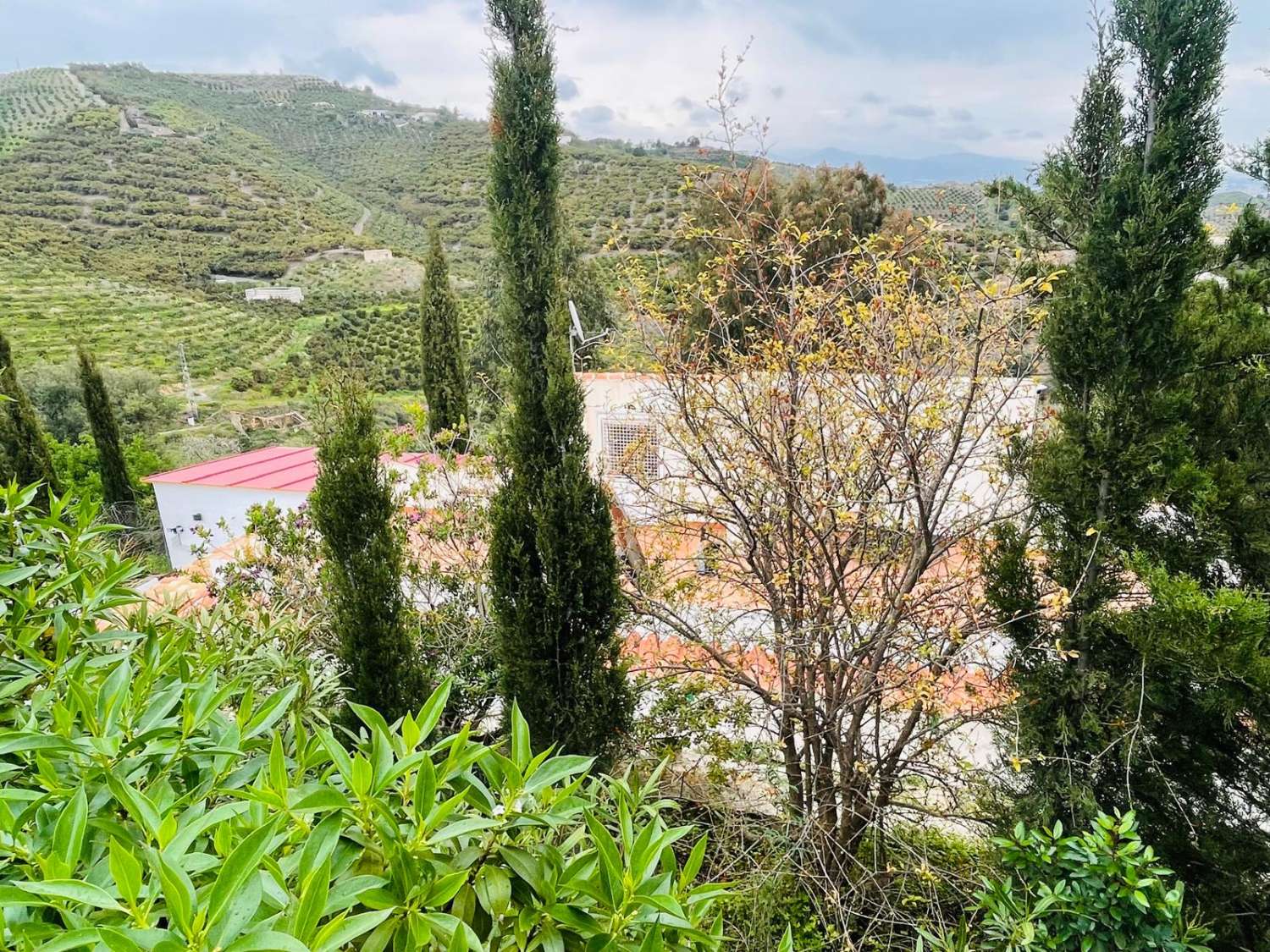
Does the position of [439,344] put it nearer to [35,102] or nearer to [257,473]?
[257,473]

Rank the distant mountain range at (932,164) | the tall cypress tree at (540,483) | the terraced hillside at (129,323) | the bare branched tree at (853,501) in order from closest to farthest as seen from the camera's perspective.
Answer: the bare branched tree at (853,501) < the distant mountain range at (932,164) < the tall cypress tree at (540,483) < the terraced hillside at (129,323)

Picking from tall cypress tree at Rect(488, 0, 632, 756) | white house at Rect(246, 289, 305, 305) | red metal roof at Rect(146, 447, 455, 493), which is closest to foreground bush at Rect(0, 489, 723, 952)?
tall cypress tree at Rect(488, 0, 632, 756)

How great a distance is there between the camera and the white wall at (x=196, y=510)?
10.2 metres

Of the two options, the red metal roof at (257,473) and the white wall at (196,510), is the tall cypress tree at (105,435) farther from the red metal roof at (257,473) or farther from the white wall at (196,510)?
the white wall at (196,510)

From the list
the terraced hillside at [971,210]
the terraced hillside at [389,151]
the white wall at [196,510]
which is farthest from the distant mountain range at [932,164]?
the terraced hillside at [389,151]

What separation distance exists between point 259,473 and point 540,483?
8.84 meters

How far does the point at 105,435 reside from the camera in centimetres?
1439

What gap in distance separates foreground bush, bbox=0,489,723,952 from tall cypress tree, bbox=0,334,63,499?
1164cm

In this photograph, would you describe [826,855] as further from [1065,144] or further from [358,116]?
[358,116]

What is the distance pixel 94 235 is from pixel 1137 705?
4350 centimetres

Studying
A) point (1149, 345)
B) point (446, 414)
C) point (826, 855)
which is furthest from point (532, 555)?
point (446, 414)

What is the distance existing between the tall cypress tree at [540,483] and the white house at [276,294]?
3169cm

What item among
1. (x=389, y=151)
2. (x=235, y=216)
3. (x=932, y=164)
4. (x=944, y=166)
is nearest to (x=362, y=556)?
(x=944, y=166)

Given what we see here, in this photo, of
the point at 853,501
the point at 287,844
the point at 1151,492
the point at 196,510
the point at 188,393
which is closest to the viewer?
the point at 287,844
